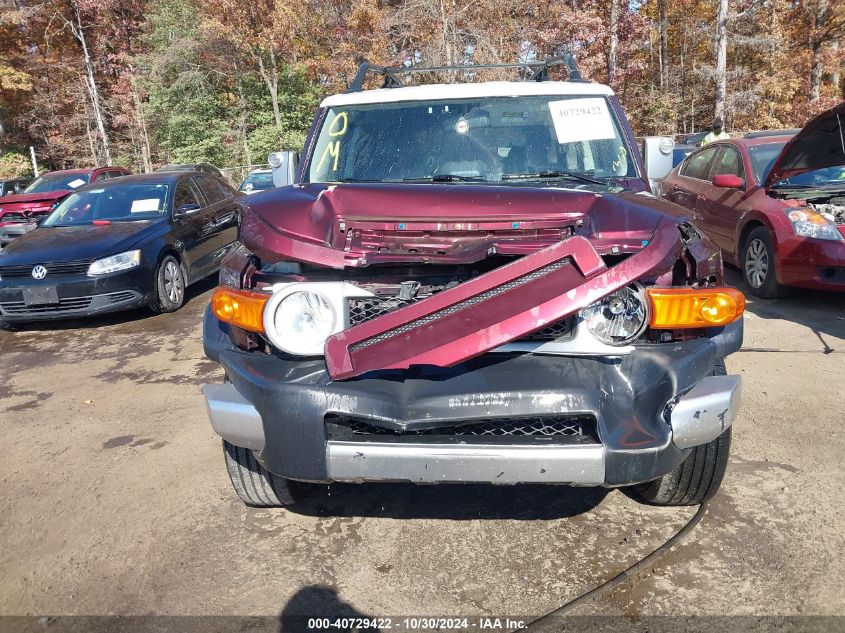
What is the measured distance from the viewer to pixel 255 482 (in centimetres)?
302

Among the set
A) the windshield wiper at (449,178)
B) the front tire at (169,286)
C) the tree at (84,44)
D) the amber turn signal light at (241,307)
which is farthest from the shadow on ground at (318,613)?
the tree at (84,44)

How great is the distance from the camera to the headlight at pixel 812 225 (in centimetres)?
606

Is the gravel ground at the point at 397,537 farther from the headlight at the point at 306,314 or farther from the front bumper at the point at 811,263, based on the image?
the front bumper at the point at 811,263

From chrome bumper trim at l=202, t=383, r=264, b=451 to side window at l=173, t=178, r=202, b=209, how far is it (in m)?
6.14

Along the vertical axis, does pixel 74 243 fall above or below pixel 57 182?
below

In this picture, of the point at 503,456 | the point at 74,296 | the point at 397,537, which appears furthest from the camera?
the point at 74,296

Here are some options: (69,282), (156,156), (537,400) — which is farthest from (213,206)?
(156,156)

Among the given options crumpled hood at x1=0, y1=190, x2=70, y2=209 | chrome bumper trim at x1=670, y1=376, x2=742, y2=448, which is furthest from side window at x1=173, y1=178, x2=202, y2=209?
chrome bumper trim at x1=670, y1=376, x2=742, y2=448

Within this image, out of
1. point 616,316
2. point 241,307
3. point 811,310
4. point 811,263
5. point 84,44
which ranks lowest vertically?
point 811,310

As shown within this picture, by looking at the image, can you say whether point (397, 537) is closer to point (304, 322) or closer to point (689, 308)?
point (304, 322)

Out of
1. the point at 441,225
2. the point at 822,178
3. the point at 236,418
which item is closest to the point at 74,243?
the point at 236,418

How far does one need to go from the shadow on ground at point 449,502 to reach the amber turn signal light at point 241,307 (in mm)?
1076

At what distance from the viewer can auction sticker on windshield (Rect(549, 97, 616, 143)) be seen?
139 inches

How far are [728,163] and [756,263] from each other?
4.96ft
